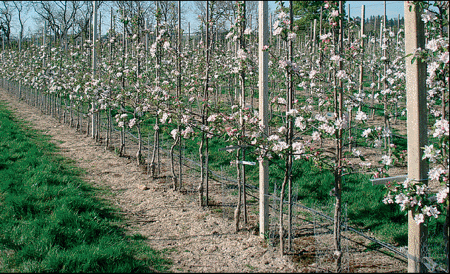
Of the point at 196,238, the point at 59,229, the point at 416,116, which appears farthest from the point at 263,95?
the point at 59,229

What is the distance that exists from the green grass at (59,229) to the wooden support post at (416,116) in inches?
88.8

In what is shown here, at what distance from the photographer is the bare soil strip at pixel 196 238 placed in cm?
358

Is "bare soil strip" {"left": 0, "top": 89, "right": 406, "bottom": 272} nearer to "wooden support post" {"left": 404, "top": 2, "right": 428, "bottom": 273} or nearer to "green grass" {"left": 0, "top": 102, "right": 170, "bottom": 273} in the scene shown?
"green grass" {"left": 0, "top": 102, "right": 170, "bottom": 273}

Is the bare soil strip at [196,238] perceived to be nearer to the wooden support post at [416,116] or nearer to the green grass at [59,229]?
the green grass at [59,229]

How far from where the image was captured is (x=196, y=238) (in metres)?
4.20

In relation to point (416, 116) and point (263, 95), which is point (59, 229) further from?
point (416, 116)

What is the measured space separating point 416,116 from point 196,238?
260 centimetres

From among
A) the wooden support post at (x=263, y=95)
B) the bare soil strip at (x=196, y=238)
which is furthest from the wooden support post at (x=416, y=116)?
the wooden support post at (x=263, y=95)

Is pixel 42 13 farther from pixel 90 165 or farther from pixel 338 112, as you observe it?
pixel 338 112

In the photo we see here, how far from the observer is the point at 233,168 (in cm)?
705

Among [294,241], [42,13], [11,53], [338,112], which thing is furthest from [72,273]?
[42,13]

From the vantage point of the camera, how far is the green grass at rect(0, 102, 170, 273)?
3.34 m

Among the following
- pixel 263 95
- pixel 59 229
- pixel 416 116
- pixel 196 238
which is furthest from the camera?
pixel 196 238

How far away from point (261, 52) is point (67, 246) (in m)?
2.86
